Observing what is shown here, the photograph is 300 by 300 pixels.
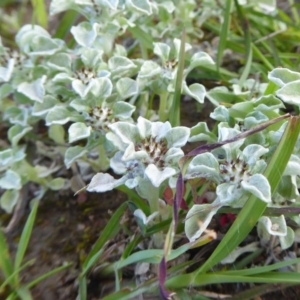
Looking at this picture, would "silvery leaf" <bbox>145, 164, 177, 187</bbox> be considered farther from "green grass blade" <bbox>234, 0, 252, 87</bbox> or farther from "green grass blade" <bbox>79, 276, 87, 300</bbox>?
"green grass blade" <bbox>234, 0, 252, 87</bbox>

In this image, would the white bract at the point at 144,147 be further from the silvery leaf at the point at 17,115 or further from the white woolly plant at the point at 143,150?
the silvery leaf at the point at 17,115

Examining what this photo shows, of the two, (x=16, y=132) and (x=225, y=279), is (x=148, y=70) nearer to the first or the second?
(x=16, y=132)

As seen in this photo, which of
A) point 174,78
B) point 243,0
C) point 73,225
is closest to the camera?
point 174,78

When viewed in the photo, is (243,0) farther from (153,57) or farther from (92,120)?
(92,120)

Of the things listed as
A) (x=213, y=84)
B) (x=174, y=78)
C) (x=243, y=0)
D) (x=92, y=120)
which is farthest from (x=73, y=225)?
(x=243, y=0)

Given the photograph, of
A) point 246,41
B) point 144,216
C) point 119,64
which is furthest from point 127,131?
point 246,41

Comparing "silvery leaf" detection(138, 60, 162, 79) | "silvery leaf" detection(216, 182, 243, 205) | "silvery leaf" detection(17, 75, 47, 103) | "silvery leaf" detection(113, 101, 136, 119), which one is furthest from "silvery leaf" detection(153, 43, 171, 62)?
"silvery leaf" detection(216, 182, 243, 205)
